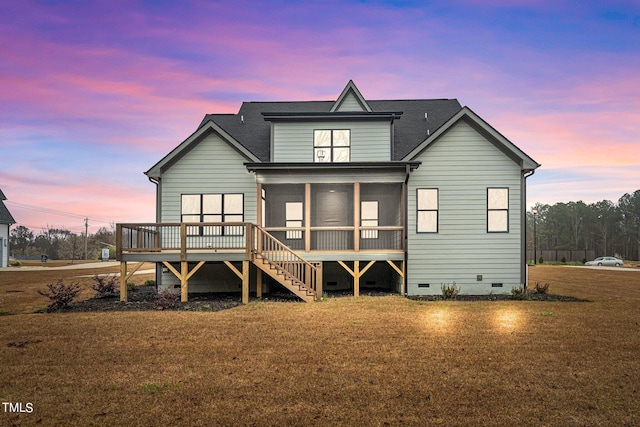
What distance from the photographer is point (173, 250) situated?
1805 centimetres

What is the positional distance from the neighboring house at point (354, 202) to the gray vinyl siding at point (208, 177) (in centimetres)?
4

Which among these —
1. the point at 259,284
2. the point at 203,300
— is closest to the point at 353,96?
the point at 259,284

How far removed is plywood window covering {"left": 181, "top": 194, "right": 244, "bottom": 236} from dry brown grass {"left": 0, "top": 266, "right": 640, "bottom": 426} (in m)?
6.37

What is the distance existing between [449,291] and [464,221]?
2.99m

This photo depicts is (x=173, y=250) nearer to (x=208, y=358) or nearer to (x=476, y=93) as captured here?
(x=208, y=358)

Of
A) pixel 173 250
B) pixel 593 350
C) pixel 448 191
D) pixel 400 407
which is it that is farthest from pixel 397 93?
pixel 400 407

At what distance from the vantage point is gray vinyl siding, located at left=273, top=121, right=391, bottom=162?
19.7 m

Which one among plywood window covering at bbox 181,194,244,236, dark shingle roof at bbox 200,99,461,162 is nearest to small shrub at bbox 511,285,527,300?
dark shingle roof at bbox 200,99,461,162

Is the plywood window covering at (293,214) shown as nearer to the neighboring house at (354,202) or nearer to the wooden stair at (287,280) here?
the neighboring house at (354,202)

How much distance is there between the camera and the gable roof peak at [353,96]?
799 inches

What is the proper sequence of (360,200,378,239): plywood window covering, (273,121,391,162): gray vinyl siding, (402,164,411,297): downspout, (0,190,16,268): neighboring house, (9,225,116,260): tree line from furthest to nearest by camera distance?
(9,225,116,260): tree line → (0,190,16,268): neighboring house → (360,200,378,239): plywood window covering → (273,121,391,162): gray vinyl siding → (402,164,411,297): downspout

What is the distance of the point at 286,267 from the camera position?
1741 cm

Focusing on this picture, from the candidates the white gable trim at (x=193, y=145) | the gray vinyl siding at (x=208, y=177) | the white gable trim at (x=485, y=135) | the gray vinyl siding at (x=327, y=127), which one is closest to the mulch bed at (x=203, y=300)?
the gray vinyl siding at (x=208, y=177)

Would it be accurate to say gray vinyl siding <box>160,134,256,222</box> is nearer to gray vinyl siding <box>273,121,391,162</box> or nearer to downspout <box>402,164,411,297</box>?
gray vinyl siding <box>273,121,391,162</box>
